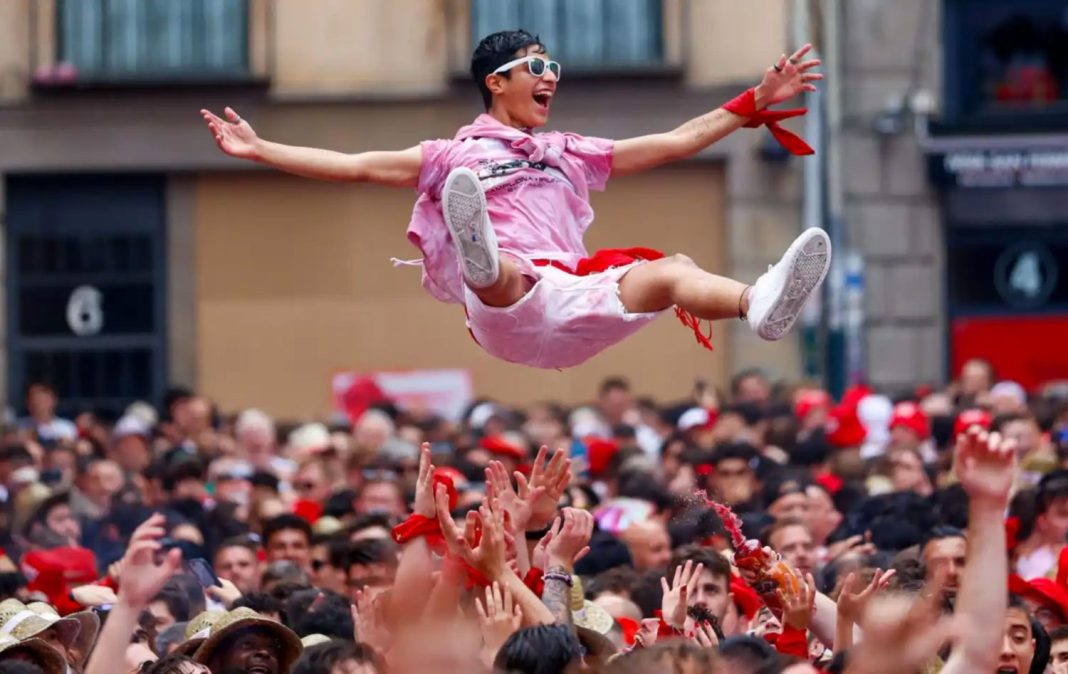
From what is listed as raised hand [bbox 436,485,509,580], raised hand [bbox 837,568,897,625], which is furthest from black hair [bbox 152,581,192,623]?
raised hand [bbox 837,568,897,625]

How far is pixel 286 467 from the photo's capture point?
16.3 m

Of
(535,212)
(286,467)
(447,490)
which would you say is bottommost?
(286,467)

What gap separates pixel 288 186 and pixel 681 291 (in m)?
14.5

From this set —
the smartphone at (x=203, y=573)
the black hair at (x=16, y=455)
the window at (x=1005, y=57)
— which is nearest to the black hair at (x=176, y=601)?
the smartphone at (x=203, y=573)

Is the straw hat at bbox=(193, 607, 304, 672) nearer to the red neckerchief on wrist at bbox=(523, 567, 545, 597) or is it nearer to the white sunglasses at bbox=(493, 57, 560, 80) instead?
the red neckerchief on wrist at bbox=(523, 567, 545, 597)

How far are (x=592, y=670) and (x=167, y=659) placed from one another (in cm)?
159

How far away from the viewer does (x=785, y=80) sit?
9531 mm

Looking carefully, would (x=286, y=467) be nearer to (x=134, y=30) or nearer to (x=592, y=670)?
(x=134, y=30)

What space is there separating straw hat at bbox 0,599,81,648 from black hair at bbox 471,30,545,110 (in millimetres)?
2534

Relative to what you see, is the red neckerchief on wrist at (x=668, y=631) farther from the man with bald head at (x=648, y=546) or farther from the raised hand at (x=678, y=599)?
the man with bald head at (x=648, y=546)

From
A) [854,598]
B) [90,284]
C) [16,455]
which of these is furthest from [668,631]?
[90,284]

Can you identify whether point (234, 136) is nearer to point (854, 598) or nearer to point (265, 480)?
point (854, 598)

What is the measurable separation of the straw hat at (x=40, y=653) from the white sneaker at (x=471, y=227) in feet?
6.64

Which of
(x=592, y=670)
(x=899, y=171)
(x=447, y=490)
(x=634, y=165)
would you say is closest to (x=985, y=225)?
(x=899, y=171)
